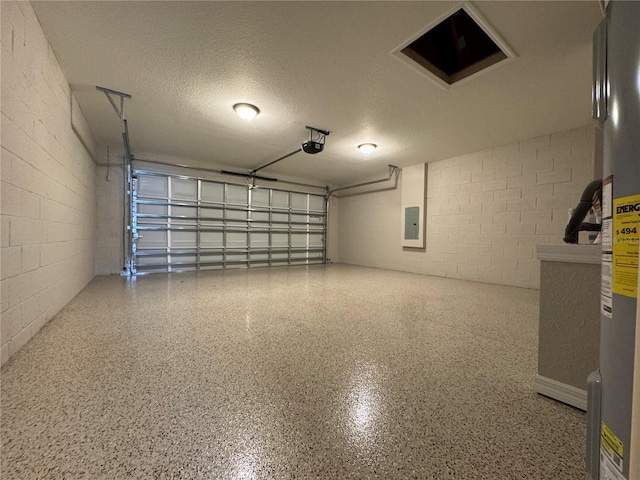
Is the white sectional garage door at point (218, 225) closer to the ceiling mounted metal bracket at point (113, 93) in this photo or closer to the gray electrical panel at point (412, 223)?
the ceiling mounted metal bracket at point (113, 93)

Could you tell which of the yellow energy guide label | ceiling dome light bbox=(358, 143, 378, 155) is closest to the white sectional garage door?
ceiling dome light bbox=(358, 143, 378, 155)

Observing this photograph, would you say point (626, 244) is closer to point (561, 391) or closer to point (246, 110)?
point (561, 391)

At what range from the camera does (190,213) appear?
556cm

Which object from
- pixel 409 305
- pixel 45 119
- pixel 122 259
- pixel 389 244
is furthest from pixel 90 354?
pixel 389 244

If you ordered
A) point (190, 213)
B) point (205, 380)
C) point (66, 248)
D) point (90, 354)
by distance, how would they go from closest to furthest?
point (205, 380), point (90, 354), point (66, 248), point (190, 213)

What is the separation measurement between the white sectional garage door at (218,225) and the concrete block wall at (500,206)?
256cm

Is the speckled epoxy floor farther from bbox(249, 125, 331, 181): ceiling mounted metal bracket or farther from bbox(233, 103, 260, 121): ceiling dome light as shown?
bbox(249, 125, 331, 181): ceiling mounted metal bracket

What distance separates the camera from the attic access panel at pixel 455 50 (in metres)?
2.29

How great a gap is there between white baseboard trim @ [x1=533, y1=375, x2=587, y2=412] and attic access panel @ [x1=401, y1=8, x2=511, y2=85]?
2.59 meters

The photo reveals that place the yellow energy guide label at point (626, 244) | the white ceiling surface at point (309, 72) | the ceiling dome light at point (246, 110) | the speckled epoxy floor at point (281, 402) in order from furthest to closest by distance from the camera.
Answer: the ceiling dome light at point (246, 110)
the white ceiling surface at point (309, 72)
the speckled epoxy floor at point (281, 402)
the yellow energy guide label at point (626, 244)

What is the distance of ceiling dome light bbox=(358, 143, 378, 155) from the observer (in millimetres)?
→ 4488

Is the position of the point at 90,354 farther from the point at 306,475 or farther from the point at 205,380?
the point at 306,475

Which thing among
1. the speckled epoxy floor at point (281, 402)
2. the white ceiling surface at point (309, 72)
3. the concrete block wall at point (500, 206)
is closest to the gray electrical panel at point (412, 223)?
the concrete block wall at point (500, 206)

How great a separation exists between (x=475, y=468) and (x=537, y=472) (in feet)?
0.64
